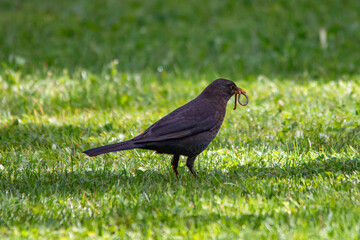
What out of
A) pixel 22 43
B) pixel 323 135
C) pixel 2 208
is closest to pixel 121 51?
pixel 22 43

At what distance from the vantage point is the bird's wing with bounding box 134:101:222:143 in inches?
176

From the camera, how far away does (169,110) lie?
697cm

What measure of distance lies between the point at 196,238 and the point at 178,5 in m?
8.84

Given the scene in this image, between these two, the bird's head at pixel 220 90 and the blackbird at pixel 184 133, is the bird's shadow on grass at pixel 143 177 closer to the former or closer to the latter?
the blackbird at pixel 184 133

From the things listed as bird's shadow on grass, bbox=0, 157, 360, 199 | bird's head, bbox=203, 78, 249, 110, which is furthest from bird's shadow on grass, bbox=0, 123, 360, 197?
bird's head, bbox=203, 78, 249, 110

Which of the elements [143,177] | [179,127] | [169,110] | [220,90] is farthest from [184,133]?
[169,110]

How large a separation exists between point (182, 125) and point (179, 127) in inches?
1.3

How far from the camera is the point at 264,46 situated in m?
9.54

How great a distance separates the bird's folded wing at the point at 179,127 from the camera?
4461mm

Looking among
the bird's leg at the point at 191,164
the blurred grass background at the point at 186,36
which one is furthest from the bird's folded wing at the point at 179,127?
the blurred grass background at the point at 186,36

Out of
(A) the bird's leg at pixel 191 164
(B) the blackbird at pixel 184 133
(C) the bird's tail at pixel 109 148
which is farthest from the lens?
(A) the bird's leg at pixel 191 164

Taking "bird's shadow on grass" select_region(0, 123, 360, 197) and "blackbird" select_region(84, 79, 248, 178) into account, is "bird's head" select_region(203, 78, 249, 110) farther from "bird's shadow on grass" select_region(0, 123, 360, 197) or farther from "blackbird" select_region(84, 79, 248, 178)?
"bird's shadow on grass" select_region(0, 123, 360, 197)

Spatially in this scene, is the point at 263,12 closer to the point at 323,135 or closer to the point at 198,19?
the point at 198,19

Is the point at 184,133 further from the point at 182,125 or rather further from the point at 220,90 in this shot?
the point at 220,90
